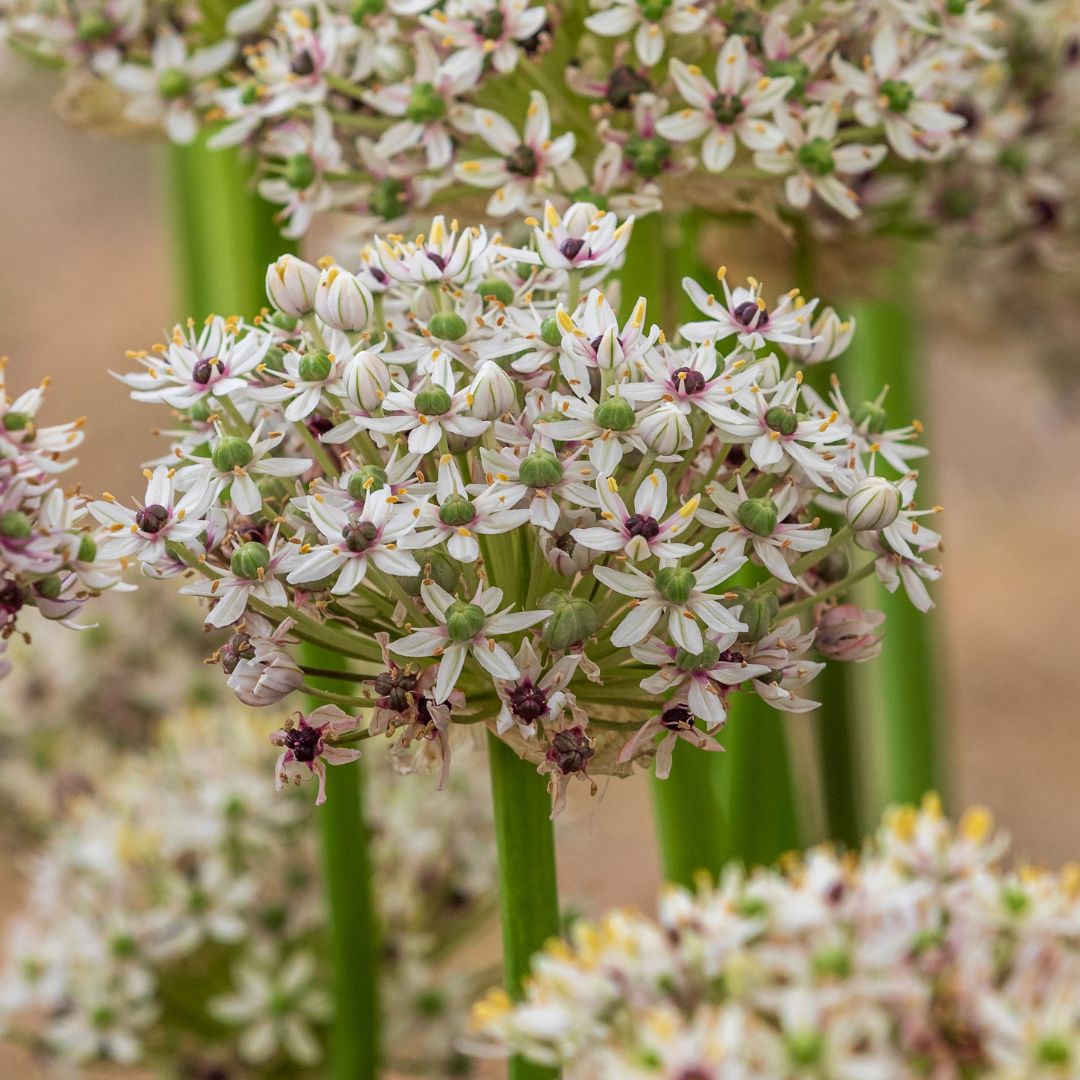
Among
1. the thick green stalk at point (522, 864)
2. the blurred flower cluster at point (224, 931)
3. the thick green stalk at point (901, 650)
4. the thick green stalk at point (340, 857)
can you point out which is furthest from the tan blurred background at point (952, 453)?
the thick green stalk at point (522, 864)

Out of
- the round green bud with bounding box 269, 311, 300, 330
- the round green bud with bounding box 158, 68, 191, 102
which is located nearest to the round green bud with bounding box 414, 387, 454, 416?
the round green bud with bounding box 269, 311, 300, 330

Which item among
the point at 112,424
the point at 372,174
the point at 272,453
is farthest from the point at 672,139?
the point at 112,424

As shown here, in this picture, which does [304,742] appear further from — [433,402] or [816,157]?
[816,157]

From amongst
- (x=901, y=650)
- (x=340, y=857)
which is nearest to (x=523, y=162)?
(x=340, y=857)

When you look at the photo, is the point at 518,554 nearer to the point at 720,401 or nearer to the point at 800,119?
the point at 720,401

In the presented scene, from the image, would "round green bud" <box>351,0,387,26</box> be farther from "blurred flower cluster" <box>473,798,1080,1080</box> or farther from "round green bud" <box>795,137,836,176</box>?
"blurred flower cluster" <box>473,798,1080,1080</box>

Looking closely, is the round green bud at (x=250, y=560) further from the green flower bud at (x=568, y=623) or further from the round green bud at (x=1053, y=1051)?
the round green bud at (x=1053, y=1051)

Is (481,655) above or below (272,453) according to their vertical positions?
below
